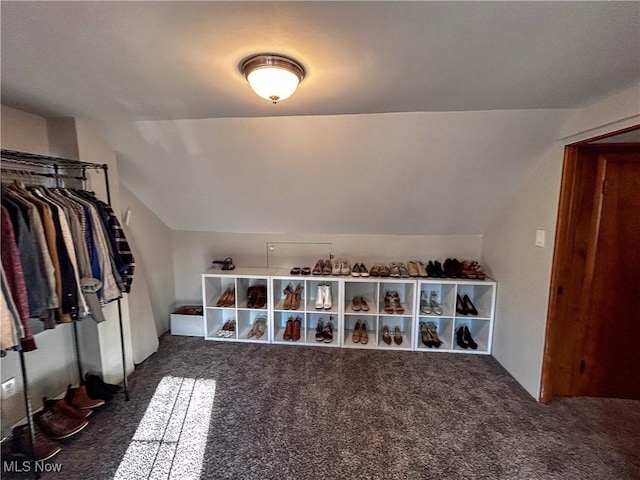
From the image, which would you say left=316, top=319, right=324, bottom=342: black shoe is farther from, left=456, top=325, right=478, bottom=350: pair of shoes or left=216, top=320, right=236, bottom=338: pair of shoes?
left=456, top=325, right=478, bottom=350: pair of shoes

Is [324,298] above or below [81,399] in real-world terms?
above

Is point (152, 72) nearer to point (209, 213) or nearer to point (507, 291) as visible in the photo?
point (209, 213)

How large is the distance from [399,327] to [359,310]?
623 mm

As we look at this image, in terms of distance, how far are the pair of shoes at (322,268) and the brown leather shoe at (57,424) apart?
214cm

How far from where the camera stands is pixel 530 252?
2.41 meters

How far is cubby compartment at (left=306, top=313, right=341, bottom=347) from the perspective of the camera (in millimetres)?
3146

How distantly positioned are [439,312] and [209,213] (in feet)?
8.88

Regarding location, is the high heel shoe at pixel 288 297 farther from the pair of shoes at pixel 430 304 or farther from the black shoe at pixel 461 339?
the black shoe at pixel 461 339

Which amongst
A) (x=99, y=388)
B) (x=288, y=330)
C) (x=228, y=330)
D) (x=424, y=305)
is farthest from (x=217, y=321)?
(x=424, y=305)

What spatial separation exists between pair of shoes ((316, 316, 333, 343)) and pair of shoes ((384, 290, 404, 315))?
0.66 meters

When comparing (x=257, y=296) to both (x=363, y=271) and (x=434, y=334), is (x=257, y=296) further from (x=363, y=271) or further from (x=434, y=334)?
(x=434, y=334)

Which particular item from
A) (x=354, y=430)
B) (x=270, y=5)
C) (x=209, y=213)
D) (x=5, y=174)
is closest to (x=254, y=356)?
(x=354, y=430)

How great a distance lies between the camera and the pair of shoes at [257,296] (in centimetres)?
325

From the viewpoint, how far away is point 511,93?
5.39 ft
